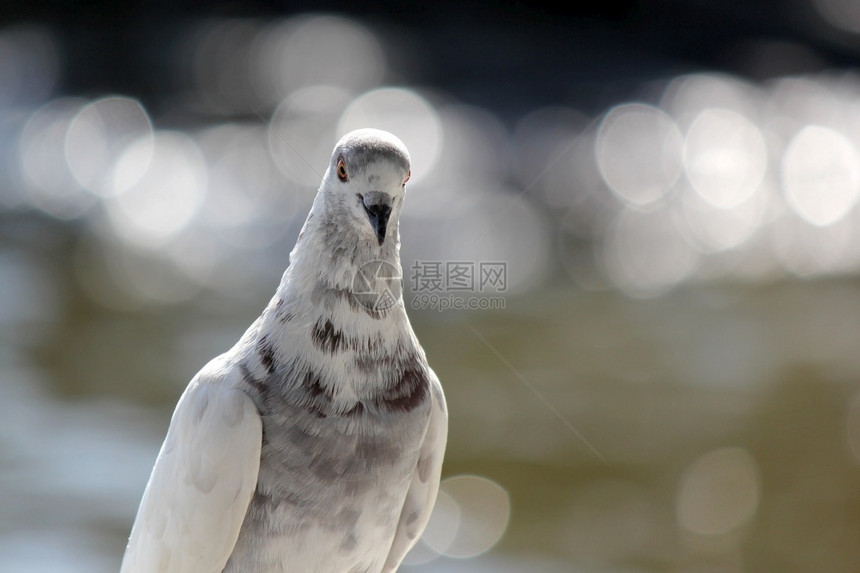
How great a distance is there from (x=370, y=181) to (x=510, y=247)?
29.1 feet

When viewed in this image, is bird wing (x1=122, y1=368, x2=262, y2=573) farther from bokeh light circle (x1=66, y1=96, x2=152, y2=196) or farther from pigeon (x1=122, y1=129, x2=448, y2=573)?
bokeh light circle (x1=66, y1=96, x2=152, y2=196)

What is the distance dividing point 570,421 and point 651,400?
92 centimetres

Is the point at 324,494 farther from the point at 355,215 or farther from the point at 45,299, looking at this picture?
the point at 45,299

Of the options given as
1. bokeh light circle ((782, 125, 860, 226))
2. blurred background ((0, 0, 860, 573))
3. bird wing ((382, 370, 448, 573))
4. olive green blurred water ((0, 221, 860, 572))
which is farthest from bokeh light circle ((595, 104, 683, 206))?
bird wing ((382, 370, 448, 573))

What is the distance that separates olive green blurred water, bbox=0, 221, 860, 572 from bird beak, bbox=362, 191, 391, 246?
4.14 m

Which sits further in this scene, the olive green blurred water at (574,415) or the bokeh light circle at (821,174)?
the bokeh light circle at (821,174)

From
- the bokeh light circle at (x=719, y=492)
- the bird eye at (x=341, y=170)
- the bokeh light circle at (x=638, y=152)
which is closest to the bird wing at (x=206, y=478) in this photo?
the bird eye at (x=341, y=170)

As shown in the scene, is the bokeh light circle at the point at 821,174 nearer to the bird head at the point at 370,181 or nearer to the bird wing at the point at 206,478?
the bird head at the point at 370,181

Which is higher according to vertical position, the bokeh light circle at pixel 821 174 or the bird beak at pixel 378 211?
the bokeh light circle at pixel 821 174

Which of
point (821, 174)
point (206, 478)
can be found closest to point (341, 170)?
point (206, 478)

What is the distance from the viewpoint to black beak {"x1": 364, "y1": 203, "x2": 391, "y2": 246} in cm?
269

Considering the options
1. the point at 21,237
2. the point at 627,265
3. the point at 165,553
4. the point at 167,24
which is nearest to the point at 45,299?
the point at 21,237

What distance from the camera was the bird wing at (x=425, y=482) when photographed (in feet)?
10.0

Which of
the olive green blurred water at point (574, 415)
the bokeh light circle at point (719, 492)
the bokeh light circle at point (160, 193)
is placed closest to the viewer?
the olive green blurred water at point (574, 415)
